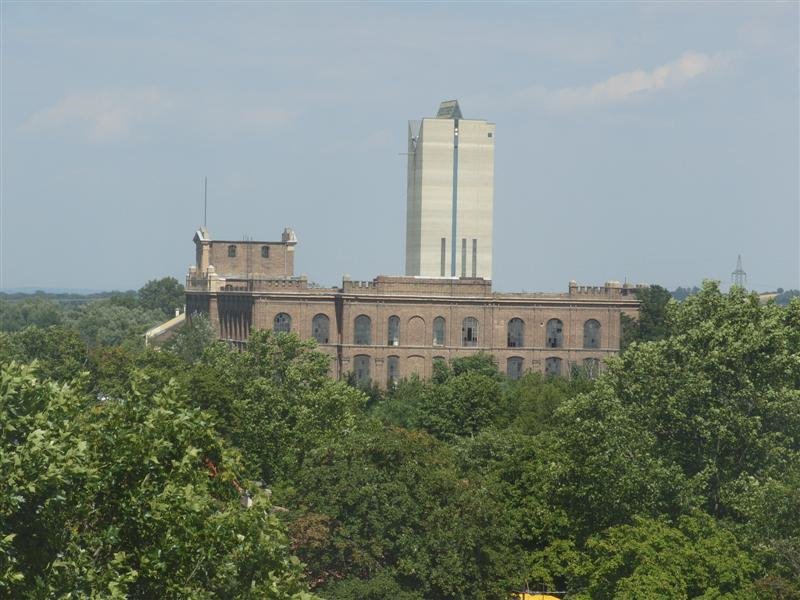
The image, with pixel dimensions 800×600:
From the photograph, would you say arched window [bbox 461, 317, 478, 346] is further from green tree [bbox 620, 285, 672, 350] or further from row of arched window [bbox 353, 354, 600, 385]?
green tree [bbox 620, 285, 672, 350]

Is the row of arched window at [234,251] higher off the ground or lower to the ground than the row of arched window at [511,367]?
higher

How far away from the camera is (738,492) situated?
49.1 metres

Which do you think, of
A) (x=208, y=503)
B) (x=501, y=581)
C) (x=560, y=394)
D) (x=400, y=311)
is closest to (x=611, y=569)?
(x=501, y=581)

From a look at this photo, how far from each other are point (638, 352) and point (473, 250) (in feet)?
267

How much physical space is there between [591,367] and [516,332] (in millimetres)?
5923

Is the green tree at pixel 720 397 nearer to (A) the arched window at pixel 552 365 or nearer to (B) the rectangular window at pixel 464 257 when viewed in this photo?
(A) the arched window at pixel 552 365

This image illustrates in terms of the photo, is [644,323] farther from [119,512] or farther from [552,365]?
[119,512]

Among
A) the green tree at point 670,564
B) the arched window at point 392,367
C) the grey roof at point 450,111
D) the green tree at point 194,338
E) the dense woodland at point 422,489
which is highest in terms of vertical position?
the grey roof at point 450,111

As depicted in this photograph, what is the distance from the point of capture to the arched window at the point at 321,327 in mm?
119062

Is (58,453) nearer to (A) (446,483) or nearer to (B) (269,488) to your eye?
(A) (446,483)

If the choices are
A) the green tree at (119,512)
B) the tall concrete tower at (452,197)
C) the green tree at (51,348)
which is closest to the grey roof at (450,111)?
the tall concrete tower at (452,197)

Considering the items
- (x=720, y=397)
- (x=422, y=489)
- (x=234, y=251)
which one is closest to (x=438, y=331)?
(x=234, y=251)

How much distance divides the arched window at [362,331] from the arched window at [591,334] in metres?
14.4

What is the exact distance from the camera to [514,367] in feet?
395
